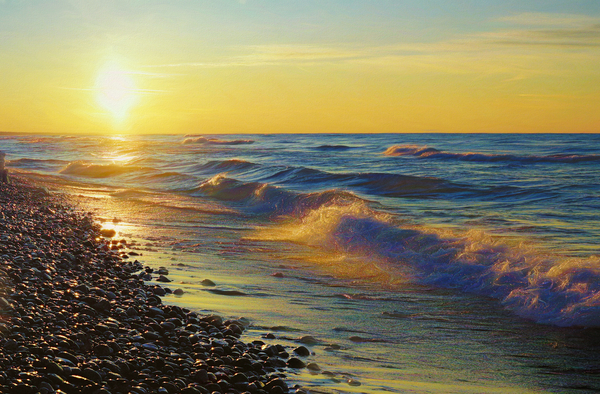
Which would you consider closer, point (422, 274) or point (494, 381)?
point (494, 381)

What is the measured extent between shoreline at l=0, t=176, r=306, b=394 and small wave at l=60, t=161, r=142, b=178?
74.9ft

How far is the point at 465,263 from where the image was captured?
26.1 feet

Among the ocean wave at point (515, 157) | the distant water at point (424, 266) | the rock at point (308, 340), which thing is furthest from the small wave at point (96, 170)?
the rock at point (308, 340)

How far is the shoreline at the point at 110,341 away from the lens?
3582mm

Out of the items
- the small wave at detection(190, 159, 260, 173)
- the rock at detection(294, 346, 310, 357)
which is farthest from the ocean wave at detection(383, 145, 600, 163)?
the rock at detection(294, 346, 310, 357)

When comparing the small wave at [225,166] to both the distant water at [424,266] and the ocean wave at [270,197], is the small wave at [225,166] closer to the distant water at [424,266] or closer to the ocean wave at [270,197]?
the ocean wave at [270,197]

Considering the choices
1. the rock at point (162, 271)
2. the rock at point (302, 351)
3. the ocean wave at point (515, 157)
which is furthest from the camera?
the ocean wave at point (515, 157)

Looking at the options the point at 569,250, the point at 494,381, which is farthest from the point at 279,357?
the point at 569,250

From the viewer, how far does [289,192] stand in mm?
17609

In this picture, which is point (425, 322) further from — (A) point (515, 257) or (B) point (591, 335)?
(A) point (515, 257)

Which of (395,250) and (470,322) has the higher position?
(395,250)

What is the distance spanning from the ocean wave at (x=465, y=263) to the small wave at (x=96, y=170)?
19.4 metres

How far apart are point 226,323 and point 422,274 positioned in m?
3.72

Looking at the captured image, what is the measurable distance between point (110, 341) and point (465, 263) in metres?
5.55
